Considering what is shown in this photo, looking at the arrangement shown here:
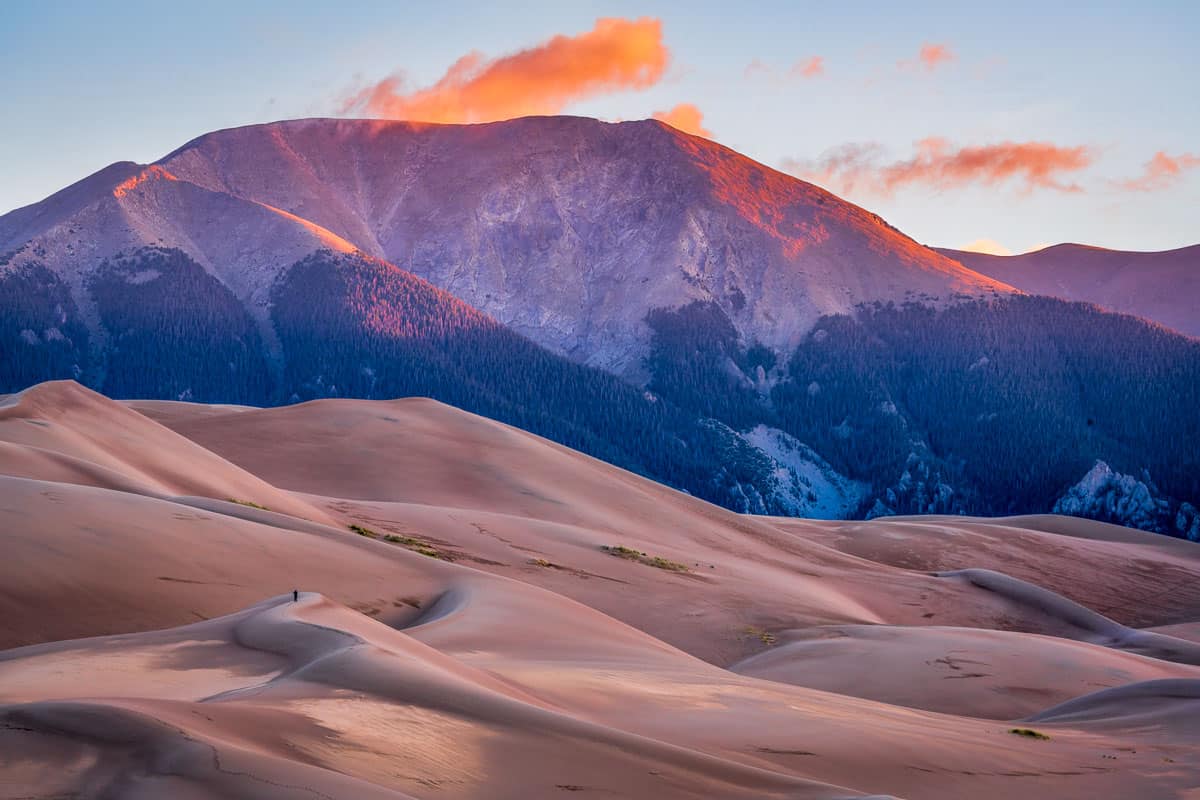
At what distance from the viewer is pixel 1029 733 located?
489 inches

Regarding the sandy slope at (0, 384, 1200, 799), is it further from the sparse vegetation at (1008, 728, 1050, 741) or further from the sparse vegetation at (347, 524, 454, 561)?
the sparse vegetation at (347, 524, 454, 561)

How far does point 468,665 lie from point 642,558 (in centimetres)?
2094

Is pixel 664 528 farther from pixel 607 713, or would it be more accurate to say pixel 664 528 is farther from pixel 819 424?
pixel 819 424

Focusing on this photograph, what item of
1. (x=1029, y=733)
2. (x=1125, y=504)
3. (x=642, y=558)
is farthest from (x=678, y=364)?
(x=1029, y=733)

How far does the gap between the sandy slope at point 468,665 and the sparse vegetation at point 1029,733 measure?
6.8 inches

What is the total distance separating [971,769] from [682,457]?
142 m

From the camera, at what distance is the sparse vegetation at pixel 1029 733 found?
12242 millimetres

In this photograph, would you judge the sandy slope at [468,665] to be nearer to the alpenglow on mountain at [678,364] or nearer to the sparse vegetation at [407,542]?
the sparse vegetation at [407,542]

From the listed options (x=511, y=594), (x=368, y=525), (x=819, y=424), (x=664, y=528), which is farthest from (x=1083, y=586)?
(x=819, y=424)

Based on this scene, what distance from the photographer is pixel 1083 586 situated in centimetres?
6128

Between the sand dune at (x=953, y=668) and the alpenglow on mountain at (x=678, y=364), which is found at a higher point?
the alpenglow on mountain at (x=678, y=364)

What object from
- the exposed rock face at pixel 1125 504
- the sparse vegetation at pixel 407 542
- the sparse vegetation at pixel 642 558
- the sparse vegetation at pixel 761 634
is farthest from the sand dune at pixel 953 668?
the exposed rock face at pixel 1125 504

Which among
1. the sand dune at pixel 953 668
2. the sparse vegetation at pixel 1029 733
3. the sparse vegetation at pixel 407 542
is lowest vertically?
the sand dune at pixel 953 668

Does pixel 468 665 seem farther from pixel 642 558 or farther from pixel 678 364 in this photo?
pixel 678 364
